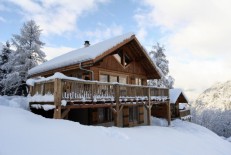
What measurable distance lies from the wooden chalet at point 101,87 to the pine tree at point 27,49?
6.62 meters

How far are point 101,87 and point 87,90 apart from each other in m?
1.29

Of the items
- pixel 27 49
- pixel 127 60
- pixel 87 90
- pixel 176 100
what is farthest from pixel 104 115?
pixel 176 100

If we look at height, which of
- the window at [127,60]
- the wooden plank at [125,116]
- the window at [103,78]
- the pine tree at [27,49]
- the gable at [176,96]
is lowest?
the wooden plank at [125,116]

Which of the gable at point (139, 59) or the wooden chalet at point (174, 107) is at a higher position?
the gable at point (139, 59)

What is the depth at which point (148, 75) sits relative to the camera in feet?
83.7

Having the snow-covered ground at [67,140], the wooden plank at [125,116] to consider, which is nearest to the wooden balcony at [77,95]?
the snow-covered ground at [67,140]

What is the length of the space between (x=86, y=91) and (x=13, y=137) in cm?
626

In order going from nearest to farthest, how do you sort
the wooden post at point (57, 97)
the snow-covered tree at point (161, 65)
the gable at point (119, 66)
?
the wooden post at point (57, 97) < the gable at point (119, 66) < the snow-covered tree at point (161, 65)

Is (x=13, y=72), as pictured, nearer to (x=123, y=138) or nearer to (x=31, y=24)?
(x=31, y=24)

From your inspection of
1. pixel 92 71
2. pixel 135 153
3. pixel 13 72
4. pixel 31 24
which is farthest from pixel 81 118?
pixel 31 24

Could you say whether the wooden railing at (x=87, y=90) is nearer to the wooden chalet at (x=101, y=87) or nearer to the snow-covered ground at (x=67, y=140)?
the wooden chalet at (x=101, y=87)

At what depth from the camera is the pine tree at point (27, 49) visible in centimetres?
2925

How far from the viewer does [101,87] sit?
15211 mm

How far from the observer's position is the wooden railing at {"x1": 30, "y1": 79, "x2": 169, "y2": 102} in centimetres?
1301
